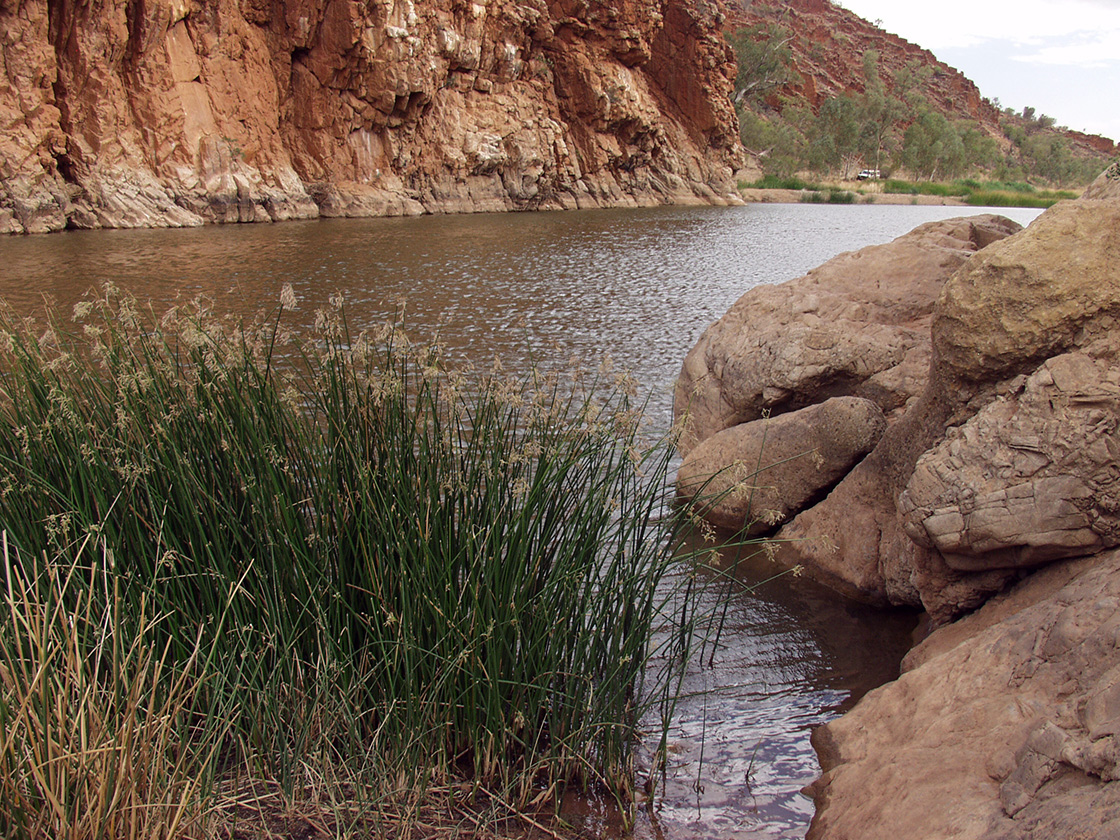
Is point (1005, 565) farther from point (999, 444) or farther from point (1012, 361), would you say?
point (1012, 361)

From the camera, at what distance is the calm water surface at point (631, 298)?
272cm

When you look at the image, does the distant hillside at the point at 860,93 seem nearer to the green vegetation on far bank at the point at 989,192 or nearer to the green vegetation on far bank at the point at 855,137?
the green vegetation on far bank at the point at 855,137

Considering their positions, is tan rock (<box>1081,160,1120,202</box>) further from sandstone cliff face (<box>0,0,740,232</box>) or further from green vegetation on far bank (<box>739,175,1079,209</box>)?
green vegetation on far bank (<box>739,175,1079,209</box>)

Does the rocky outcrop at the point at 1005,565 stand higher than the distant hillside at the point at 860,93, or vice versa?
the distant hillside at the point at 860,93

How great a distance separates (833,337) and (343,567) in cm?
407

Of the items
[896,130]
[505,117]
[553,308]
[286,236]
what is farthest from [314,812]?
[896,130]

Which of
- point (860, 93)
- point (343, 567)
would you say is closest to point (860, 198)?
point (860, 93)

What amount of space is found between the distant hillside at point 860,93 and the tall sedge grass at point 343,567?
2366 inches

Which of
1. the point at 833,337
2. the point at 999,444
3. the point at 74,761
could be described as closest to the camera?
the point at 74,761

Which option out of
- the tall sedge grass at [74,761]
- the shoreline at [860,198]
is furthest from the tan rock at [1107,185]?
the shoreline at [860,198]

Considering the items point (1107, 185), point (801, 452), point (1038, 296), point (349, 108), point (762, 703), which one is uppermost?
point (349, 108)

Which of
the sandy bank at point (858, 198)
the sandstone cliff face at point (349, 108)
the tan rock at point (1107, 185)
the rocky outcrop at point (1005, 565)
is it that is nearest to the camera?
the rocky outcrop at point (1005, 565)

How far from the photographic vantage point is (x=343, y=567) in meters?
2.32

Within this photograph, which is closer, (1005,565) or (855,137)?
(1005,565)
